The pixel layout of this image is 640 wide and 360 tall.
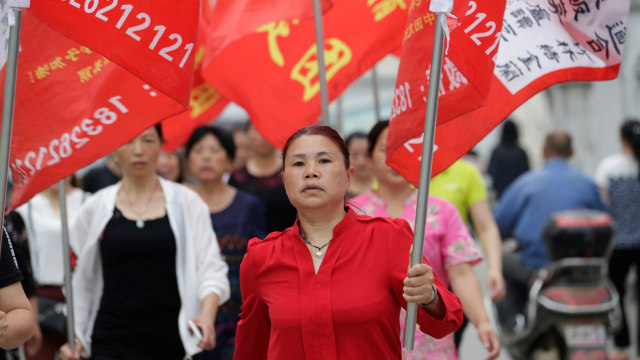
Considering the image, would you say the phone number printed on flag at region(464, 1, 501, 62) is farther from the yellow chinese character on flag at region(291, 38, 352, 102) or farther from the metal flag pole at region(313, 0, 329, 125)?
the yellow chinese character on flag at region(291, 38, 352, 102)

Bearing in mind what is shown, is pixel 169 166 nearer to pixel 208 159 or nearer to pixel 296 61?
pixel 208 159

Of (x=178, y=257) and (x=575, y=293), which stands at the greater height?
(x=178, y=257)

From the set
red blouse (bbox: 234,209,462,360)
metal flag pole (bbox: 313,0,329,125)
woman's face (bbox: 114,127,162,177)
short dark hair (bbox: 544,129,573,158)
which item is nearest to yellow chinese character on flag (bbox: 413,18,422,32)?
red blouse (bbox: 234,209,462,360)

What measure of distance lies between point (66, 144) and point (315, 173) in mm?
1644

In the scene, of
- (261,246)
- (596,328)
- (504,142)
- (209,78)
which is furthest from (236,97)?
(504,142)

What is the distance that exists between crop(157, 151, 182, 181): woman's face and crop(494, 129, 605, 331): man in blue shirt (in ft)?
9.20

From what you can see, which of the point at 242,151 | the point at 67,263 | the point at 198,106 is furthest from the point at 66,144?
the point at 242,151

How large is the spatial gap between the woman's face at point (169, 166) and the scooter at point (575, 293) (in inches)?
111

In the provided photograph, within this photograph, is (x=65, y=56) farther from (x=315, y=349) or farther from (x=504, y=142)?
(x=504, y=142)

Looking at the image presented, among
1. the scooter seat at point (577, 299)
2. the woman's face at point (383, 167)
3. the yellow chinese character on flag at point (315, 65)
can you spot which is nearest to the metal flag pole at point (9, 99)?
the woman's face at point (383, 167)

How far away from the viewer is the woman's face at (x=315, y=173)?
386cm

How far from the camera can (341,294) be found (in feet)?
12.1

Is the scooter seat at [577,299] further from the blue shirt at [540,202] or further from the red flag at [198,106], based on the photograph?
the red flag at [198,106]

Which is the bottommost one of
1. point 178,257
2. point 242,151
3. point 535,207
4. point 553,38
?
point 178,257
